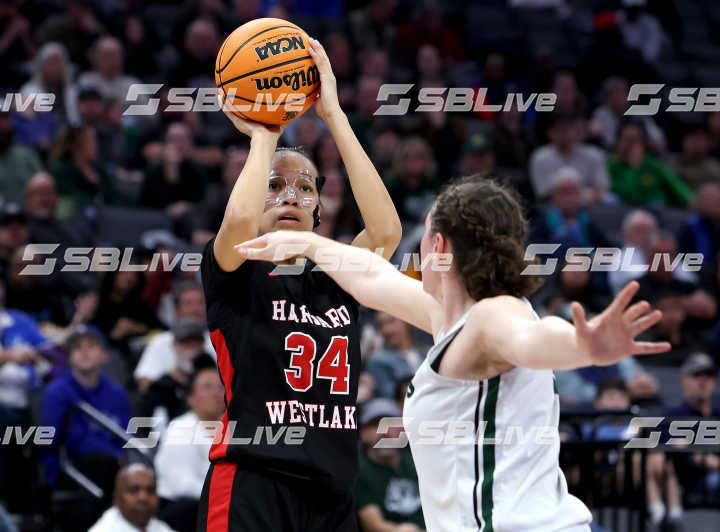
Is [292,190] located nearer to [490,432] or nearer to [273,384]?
[273,384]

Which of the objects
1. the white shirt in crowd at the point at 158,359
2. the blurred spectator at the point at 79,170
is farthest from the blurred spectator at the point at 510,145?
the white shirt in crowd at the point at 158,359

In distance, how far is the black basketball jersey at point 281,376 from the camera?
3.77 metres

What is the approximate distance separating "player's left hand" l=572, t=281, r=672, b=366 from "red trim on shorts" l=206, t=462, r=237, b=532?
1656mm

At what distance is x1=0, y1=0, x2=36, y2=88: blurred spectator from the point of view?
10.8 meters

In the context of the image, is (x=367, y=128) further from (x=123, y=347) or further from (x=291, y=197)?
(x=291, y=197)

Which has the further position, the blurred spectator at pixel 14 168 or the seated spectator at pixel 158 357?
the blurred spectator at pixel 14 168

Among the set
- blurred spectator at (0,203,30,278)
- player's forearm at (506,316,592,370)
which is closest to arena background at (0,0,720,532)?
blurred spectator at (0,203,30,278)

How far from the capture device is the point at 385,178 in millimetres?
10289

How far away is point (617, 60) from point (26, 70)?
6777mm

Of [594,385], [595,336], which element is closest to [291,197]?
[595,336]

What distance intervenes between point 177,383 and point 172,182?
284cm

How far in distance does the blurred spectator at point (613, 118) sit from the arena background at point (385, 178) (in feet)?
0.11

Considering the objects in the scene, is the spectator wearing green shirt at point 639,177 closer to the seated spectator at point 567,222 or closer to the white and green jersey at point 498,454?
the seated spectator at point 567,222

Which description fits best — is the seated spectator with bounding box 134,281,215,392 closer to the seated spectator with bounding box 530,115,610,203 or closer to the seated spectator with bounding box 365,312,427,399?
the seated spectator with bounding box 365,312,427,399
